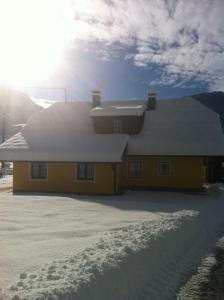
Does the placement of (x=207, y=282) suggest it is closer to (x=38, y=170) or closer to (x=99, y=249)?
(x=99, y=249)

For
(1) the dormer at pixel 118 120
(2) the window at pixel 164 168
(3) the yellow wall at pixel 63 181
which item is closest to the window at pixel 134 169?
(2) the window at pixel 164 168

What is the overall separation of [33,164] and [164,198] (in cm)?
840

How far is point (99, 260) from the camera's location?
8219mm

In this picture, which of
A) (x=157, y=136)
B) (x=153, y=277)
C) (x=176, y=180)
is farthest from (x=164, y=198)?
(x=153, y=277)

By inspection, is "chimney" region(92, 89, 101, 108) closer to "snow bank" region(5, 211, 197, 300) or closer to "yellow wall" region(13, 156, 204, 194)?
"yellow wall" region(13, 156, 204, 194)

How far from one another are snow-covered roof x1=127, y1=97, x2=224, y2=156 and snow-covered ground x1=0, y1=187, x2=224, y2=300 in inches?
304

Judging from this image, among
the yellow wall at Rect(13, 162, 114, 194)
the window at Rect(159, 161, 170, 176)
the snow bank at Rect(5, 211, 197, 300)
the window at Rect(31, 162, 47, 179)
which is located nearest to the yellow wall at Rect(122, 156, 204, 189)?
the window at Rect(159, 161, 170, 176)

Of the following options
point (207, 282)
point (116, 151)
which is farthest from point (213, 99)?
point (207, 282)

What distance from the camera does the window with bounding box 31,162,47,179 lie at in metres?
25.5

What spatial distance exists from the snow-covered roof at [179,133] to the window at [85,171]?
8.78 feet

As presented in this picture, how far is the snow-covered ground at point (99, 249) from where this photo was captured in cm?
705

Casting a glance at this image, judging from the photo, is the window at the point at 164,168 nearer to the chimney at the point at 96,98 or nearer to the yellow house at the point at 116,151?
the yellow house at the point at 116,151

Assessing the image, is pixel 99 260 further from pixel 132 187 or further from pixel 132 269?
pixel 132 187

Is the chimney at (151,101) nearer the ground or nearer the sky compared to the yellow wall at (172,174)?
nearer the sky
